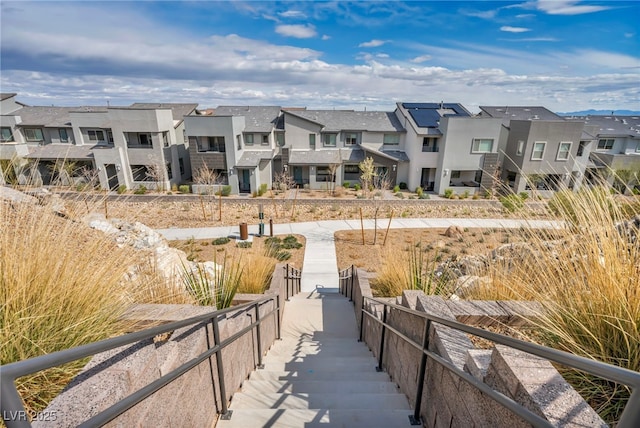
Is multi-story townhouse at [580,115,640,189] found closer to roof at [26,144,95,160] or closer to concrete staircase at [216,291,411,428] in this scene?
concrete staircase at [216,291,411,428]

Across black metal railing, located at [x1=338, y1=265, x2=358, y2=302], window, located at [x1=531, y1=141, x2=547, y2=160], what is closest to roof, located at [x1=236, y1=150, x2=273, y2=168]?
black metal railing, located at [x1=338, y1=265, x2=358, y2=302]

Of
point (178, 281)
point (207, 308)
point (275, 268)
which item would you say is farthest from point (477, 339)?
point (275, 268)

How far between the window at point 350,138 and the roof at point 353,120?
0.60m

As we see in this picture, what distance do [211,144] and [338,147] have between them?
10.4 m

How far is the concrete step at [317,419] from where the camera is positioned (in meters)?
2.52

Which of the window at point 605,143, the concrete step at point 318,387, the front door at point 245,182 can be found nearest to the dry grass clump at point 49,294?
the concrete step at point 318,387

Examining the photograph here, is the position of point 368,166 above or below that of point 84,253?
below

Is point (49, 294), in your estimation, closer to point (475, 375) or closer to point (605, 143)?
point (475, 375)

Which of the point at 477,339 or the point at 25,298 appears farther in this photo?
the point at 477,339

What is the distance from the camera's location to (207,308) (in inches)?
113

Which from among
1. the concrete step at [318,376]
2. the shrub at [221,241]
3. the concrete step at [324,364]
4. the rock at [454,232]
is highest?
the concrete step at [318,376]

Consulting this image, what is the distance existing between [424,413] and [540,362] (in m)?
1.33

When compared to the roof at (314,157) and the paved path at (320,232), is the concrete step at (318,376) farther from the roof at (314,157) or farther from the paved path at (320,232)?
the roof at (314,157)

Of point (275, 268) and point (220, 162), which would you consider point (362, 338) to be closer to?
point (275, 268)
